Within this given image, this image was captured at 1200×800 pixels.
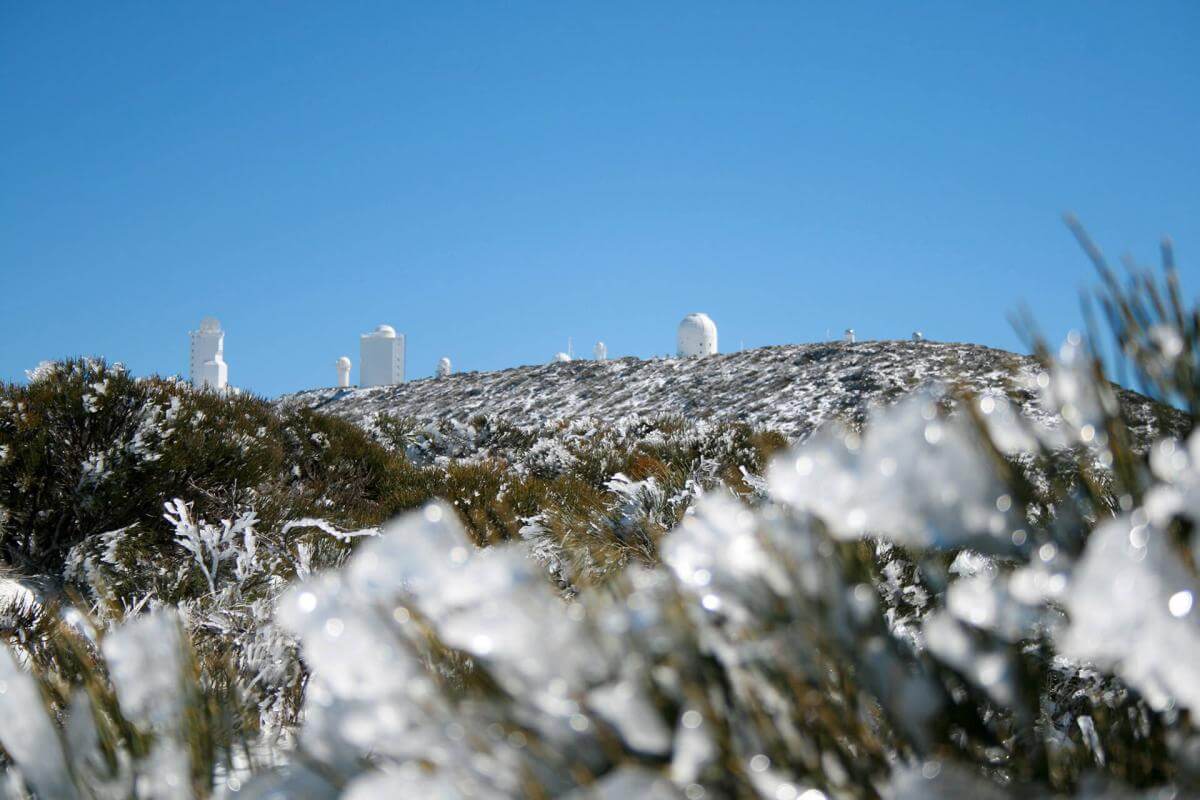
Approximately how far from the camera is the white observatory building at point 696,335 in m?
25.7

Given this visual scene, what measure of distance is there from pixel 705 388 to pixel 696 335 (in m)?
13.5

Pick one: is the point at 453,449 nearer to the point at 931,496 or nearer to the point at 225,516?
the point at 225,516

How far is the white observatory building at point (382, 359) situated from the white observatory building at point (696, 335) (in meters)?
10.2

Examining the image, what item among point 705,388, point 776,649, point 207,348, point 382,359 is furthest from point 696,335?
point 776,649

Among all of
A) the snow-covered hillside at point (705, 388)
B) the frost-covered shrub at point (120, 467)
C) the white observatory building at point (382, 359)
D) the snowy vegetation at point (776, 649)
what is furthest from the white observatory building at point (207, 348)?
the snowy vegetation at point (776, 649)

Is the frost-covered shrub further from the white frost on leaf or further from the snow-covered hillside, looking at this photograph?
the snow-covered hillside

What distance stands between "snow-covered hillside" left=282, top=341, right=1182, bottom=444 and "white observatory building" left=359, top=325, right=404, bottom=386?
1103cm

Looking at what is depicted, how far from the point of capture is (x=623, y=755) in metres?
0.62

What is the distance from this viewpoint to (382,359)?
28.2 m

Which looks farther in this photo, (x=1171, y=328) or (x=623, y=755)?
(x=1171, y=328)

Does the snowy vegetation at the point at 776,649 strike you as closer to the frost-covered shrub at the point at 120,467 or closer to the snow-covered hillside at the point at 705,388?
the frost-covered shrub at the point at 120,467

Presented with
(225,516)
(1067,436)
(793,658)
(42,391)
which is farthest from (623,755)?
(42,391)

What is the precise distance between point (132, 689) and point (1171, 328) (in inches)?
53.1

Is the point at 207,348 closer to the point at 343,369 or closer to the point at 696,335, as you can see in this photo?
the point at 343,369
